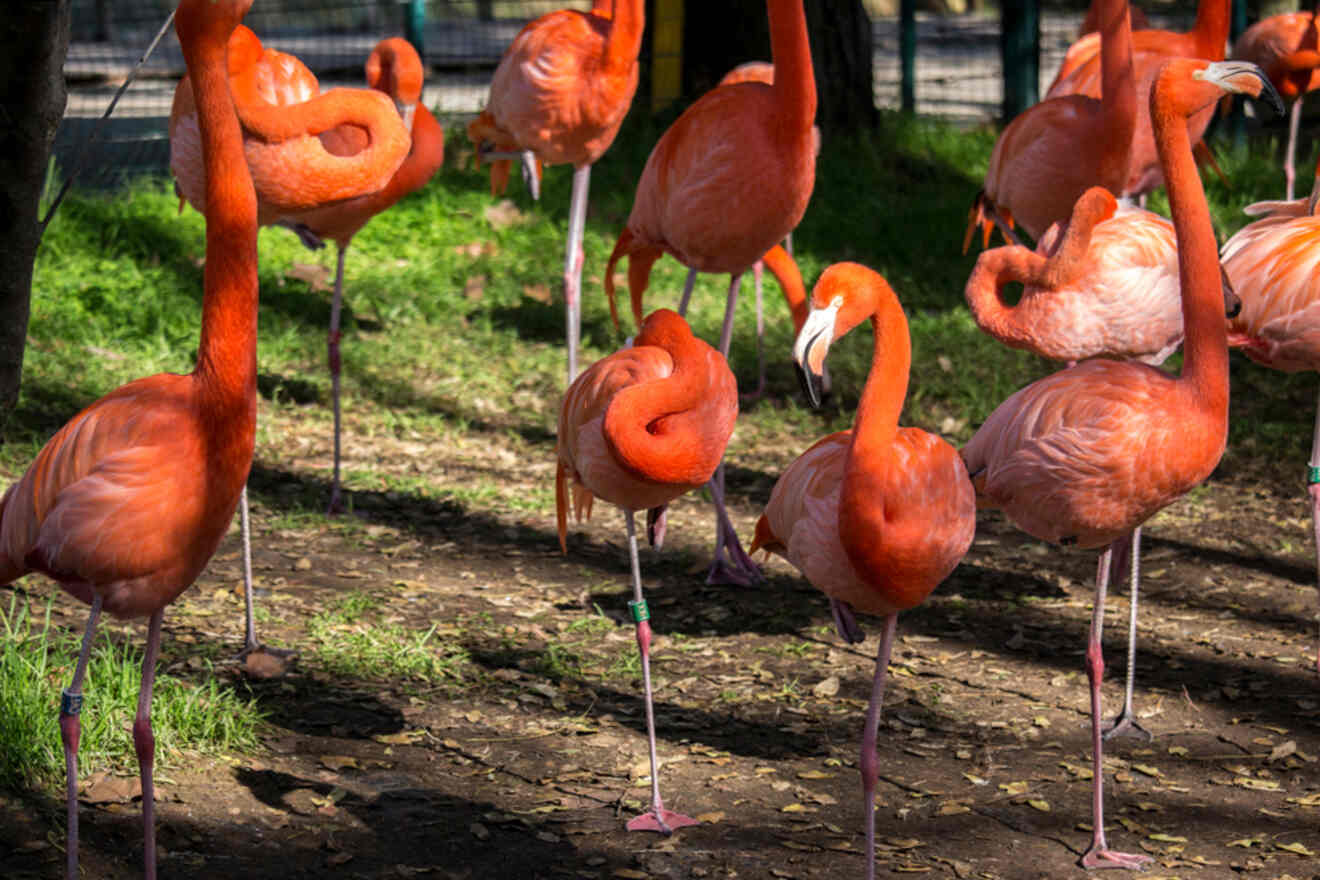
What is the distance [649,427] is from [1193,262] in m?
1.30

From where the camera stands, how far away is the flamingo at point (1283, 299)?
13.2ft

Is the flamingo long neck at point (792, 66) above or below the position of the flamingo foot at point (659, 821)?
above

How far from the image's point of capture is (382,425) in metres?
6.08

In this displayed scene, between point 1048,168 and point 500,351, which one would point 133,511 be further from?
point 500,351

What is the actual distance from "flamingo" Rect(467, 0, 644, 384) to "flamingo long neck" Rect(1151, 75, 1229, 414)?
2.57 metres

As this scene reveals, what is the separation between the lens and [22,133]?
2562 millimetres

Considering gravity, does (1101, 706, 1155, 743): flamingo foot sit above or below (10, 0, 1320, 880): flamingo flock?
below

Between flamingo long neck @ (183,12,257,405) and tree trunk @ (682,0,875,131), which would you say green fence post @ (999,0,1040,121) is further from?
flamingo long neck @ (183,12,257,405)

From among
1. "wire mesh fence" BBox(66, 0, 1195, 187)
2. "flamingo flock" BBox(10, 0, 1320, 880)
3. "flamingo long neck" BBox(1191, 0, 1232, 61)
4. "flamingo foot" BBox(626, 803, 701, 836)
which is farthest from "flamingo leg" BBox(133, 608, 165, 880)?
"wire mesh fence" BBox(66, 0, 1195, 187)

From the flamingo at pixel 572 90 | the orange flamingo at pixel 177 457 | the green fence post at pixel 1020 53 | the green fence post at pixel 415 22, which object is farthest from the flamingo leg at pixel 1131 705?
the green fence post at pixel 415 22

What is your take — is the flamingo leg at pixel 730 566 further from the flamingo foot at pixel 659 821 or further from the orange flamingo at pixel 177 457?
the orange flamingo at pixel 177 457

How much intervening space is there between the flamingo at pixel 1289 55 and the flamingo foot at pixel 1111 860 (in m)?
4.86

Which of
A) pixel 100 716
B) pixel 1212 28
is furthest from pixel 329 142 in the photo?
pixel 1212 28

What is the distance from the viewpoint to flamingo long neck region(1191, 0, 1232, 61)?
584 centimetres
